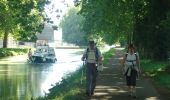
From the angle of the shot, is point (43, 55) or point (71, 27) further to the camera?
point (71, 27)

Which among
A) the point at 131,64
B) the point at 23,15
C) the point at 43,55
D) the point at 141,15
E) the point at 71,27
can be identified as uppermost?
the point at 71,27

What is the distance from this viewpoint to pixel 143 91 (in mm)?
19531

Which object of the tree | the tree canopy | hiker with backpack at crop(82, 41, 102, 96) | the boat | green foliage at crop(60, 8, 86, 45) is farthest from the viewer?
green foliage at crop(60, 8, 86, 45)

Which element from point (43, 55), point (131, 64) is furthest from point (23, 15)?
point (131, 64)

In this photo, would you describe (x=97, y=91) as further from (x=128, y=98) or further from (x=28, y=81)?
(x=28, y=81)

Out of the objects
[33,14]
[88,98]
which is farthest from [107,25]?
[88,98]

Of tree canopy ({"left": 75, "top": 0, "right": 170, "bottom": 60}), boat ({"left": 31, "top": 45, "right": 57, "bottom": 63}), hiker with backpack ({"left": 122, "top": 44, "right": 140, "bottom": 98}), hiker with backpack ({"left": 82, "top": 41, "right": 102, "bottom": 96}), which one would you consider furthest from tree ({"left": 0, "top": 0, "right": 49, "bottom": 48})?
hiker with backpack ({"left": 122, "top": 44, "right": 140, "bottom": 98})

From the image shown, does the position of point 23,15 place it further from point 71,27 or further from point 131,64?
point 71,27

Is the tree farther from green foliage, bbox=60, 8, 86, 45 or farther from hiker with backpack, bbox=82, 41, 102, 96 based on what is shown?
green foliage, bbox=60, 8, 86, 45

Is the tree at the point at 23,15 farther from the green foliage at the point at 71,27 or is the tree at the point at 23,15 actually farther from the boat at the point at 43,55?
the green foliage at the point at 71,27

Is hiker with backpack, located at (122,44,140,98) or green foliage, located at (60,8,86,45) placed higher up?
green foliage, located at (60,8,86,45)

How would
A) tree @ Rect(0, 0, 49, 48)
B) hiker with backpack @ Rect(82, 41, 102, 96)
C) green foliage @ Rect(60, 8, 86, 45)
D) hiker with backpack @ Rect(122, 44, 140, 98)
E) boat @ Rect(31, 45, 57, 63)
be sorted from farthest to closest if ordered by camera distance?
green foliage @ Rect(60, 8, 86, 45)
boat @ Rect(31, 45, 57, 63)
tree @ Rect(0, 0, 49, 48)
hiker with backpack @ Rect(82, 41, 102, 96)
hiker with backpack @ Rect(122, 44, 140, 98)

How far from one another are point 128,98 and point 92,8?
21.5 metres

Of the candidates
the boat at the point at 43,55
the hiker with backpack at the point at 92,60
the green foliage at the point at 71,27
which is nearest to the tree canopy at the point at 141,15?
the boat at the point at 43,55
